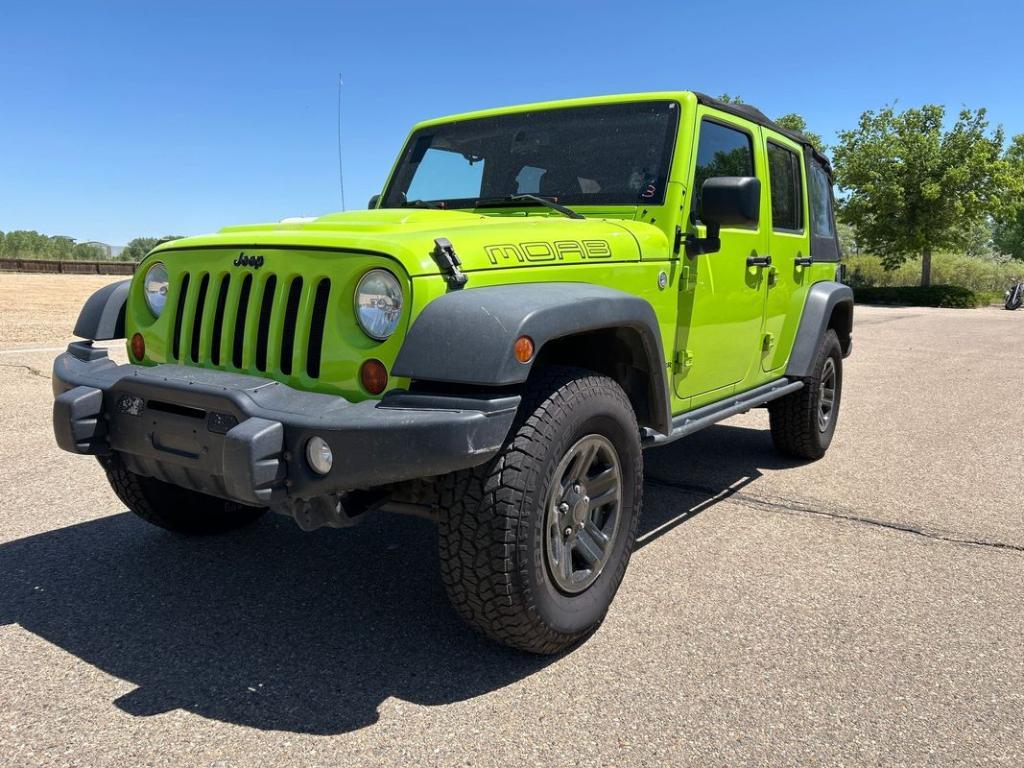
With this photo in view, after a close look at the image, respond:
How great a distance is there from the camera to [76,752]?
2.19 meters

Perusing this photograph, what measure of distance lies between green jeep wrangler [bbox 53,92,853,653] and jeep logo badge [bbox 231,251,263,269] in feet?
0.04

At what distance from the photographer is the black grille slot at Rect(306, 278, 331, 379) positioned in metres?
2.55

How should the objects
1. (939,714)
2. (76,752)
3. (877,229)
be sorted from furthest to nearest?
1. (877,229)
2. (939,714)
3. (76,752)

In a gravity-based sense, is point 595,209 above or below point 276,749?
above

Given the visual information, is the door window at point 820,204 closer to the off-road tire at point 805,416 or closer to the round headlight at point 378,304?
the off-road tire at point 805,416

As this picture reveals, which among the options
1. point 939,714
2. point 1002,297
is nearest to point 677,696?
point 939,714

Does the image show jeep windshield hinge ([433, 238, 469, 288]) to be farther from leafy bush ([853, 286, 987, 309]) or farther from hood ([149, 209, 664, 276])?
leafy bush ([853, 286, 987, 309])

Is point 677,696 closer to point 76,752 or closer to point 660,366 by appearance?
point 660,366

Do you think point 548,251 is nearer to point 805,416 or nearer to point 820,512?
point 820,512

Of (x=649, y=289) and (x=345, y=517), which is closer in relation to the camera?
(x=345, y=517)

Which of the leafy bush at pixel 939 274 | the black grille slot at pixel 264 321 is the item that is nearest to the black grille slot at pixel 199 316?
the black grille slot at pixel 264 321

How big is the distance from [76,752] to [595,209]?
8.71 feet

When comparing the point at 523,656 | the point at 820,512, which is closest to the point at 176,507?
the point at 523,656

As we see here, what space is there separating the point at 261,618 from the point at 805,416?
3596 mm
